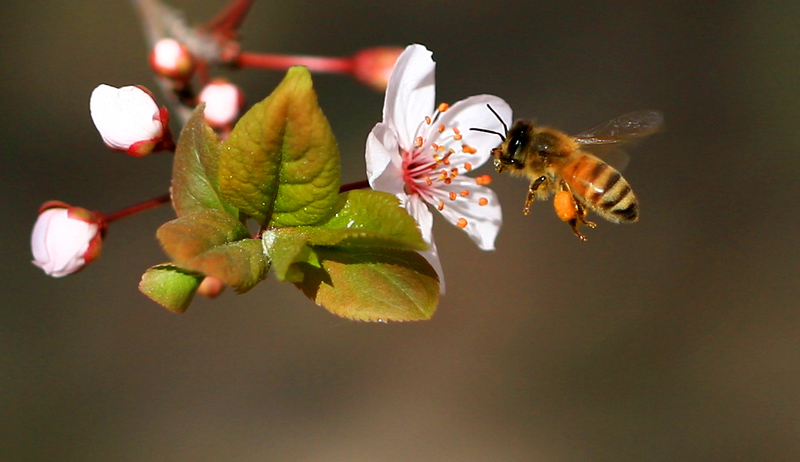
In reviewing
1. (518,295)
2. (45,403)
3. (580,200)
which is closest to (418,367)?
(518,295)

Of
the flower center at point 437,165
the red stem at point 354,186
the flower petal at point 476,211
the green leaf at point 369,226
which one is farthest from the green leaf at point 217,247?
the flower petal at point 476,211

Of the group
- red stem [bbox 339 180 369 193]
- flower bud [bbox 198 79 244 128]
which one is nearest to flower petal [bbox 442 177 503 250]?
red stem [bbox 339 180 369 193]

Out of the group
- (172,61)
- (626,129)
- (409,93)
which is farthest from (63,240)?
(626,129)

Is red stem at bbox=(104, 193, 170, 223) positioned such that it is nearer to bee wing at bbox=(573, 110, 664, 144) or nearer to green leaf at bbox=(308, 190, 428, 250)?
green leaf at bbox=(308, 190, 428, 250)

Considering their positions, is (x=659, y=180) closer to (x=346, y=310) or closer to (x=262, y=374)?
(x=262, y=374)

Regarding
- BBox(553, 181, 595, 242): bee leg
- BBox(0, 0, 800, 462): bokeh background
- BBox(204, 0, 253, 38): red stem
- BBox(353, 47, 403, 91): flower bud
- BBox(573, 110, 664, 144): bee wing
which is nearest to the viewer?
BBox(553, 181, 595, 242): bee leg

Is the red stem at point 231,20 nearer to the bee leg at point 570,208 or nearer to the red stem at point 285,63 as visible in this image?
the red stem at point 285,63

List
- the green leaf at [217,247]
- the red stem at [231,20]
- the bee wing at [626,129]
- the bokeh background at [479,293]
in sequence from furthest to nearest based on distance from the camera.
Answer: the bokeh background at [479,293] → the red stem at [231,20] → the bee wing at [626,129] → the green leaf at [217,247]
